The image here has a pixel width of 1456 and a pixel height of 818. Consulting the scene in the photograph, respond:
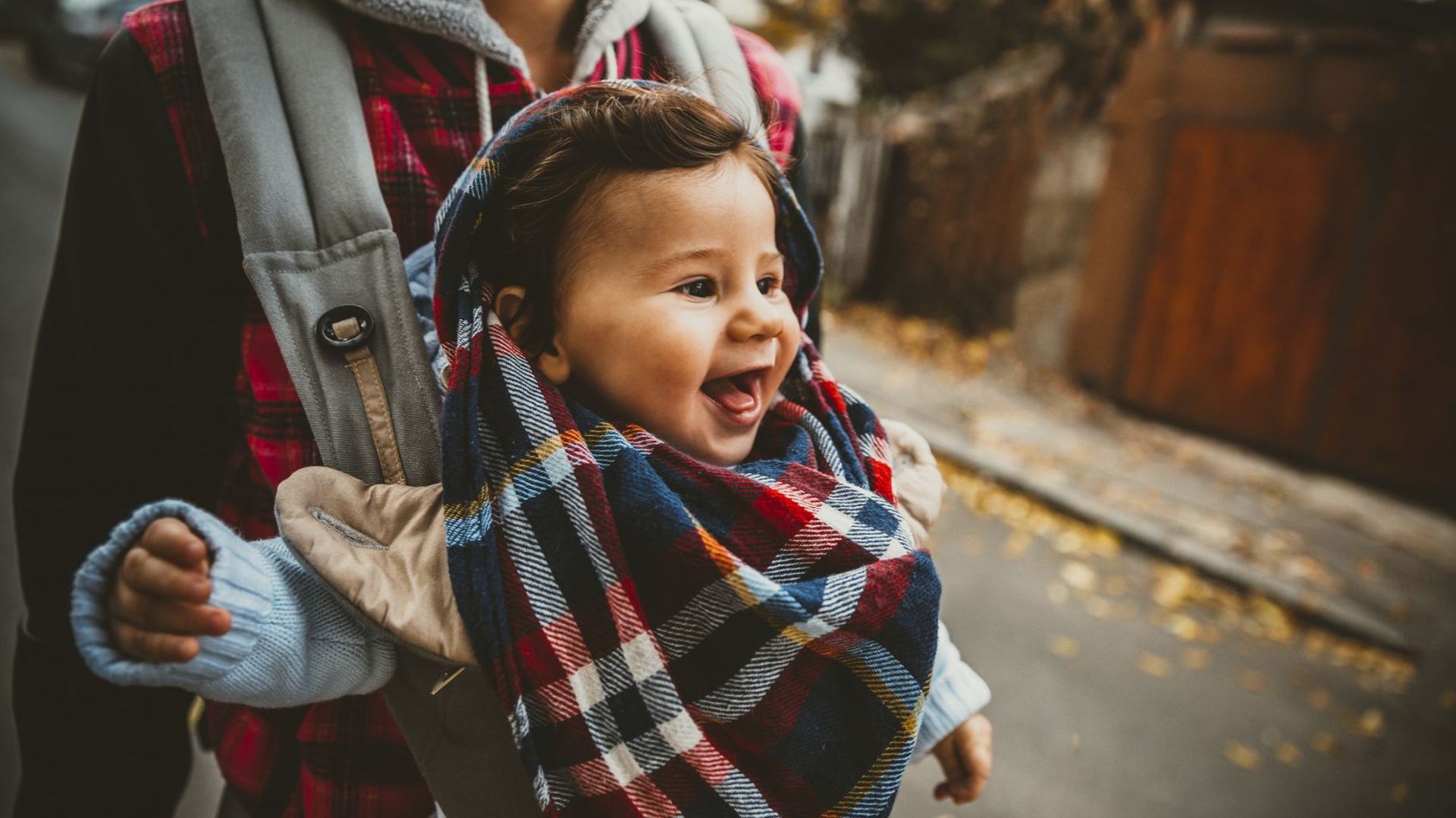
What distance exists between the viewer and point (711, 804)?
103 centimetres

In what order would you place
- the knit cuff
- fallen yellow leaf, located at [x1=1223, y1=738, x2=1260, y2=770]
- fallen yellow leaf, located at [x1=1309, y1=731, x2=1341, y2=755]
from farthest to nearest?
fallen yellow leaf, located at [x1=1309, y1=731, x2=1341, y2=755], fallen yellow leaf, located at [x1=1223, y1=738, x2=1260, y2=770], the knit cuff

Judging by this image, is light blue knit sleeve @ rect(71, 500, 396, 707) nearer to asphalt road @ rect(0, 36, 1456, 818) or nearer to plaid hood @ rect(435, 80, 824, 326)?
plaid hood @ rect(435, 80, 824, 326)

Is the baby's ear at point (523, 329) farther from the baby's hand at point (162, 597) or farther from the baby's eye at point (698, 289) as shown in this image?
the baby's hand at point (162, 597)

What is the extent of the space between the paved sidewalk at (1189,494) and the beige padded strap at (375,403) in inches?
187

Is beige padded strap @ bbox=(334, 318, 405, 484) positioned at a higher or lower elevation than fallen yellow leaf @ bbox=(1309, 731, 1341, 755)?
higher

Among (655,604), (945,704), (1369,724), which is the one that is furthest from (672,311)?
(1369,724)

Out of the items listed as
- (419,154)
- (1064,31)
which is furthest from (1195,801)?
(1064,31)

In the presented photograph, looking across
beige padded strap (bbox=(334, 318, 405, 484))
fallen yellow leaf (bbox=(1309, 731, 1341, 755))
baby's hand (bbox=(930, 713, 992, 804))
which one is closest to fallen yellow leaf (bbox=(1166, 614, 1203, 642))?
fallen yellow leaf (bbox=(1309, 731, 1341, 755))

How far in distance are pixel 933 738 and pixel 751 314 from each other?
0.72 m

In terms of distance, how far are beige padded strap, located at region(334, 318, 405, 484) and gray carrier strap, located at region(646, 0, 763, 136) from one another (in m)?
0.62

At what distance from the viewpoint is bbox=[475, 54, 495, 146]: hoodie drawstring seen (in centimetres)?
128

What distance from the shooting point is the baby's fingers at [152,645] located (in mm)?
824

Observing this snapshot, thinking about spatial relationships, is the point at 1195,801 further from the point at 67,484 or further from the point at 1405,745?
the point at 67,484

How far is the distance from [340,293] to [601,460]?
375 millimetres
